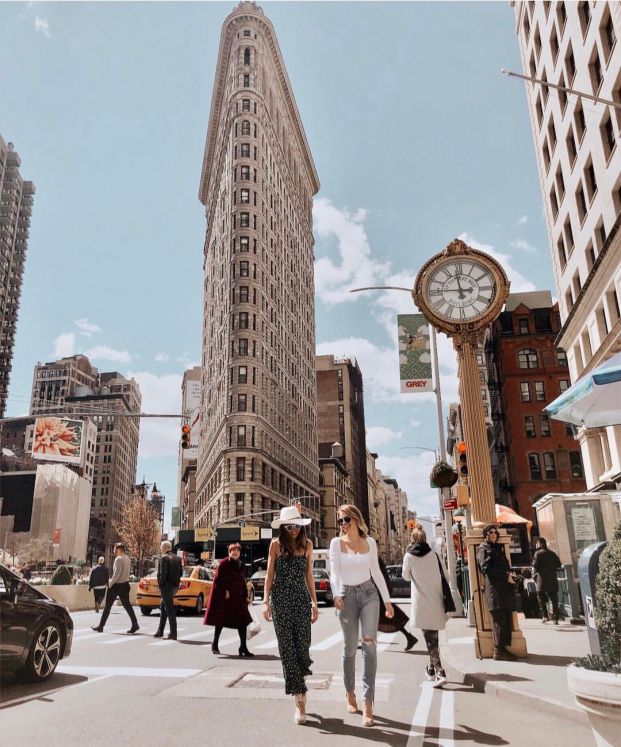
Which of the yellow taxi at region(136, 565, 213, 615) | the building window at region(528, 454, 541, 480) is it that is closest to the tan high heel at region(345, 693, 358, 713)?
the yellow taxi at region(136, 565, 213, 615)

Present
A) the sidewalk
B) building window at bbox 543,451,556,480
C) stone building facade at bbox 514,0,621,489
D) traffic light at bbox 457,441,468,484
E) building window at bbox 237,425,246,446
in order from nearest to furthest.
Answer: the sidewalk
traffic light at bbox 457,441,468,484
stone building facade at bbox 514,0,621,489
building window at bbox 543,451,556,480
building window at bbox 237,425,246,446

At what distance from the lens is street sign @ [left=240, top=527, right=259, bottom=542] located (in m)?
63.2

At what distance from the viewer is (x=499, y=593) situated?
380 inches

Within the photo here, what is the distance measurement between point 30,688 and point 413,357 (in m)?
16.6

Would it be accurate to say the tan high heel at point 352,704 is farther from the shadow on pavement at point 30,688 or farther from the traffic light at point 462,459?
the traffic light at point 462,459

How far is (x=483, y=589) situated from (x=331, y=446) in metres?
115

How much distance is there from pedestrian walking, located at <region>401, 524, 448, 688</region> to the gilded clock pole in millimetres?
1851

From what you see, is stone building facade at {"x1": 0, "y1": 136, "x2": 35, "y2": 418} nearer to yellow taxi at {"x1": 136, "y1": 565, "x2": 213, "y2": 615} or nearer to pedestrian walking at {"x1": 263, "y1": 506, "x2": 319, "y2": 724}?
yellow taxi at {"x1": 136, "y1": 565, "x2": 213, "y2": 615}

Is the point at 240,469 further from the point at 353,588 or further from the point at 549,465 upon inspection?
the point at 353,588

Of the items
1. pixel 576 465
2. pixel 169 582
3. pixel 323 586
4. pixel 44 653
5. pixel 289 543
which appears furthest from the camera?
pixel 576 465

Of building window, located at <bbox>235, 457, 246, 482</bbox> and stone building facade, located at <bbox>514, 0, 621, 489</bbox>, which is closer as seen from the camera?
stone building facade, located at <bbox>514, 0, 621, 489</bbox>

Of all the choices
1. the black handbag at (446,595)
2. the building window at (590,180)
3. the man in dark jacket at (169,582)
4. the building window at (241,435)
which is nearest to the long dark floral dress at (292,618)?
the black handbag at (446,595)

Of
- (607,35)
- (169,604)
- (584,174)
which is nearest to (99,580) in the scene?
(169,604)

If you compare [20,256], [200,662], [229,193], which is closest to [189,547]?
[229,193]
